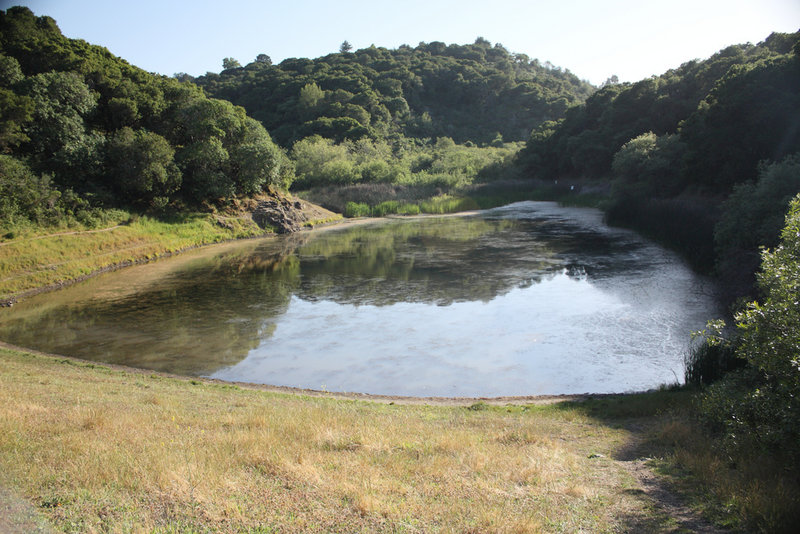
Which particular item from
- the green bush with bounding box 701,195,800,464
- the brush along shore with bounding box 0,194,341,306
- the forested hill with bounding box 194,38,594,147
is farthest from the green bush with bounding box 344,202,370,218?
the green bush with bounding box 701,195,800,464

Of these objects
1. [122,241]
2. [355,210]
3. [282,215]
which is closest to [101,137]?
[122,241]

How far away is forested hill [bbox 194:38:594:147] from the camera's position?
265ft

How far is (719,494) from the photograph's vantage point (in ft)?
18.5

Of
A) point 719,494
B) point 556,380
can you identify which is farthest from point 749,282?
point 719,494

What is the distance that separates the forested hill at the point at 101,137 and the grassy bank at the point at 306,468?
21853 mm

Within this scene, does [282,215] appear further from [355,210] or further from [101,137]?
[101,137]

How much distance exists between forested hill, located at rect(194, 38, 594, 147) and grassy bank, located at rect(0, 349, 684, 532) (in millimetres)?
69934

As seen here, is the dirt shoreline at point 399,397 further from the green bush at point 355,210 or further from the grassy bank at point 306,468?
the green bush at point 355,210

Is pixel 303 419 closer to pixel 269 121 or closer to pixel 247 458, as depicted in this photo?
pixel 247 458

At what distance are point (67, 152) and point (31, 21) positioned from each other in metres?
12.3

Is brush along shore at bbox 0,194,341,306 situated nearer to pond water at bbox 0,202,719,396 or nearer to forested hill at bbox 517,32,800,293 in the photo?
pond water at bbox 0,202,719,396

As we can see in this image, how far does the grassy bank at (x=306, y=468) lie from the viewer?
192 inches

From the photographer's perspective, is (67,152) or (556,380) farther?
(67,152)

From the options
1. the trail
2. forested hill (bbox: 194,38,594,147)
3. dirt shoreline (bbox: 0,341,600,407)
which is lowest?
dirt shoreline (bbox: 0,341,600,407)
